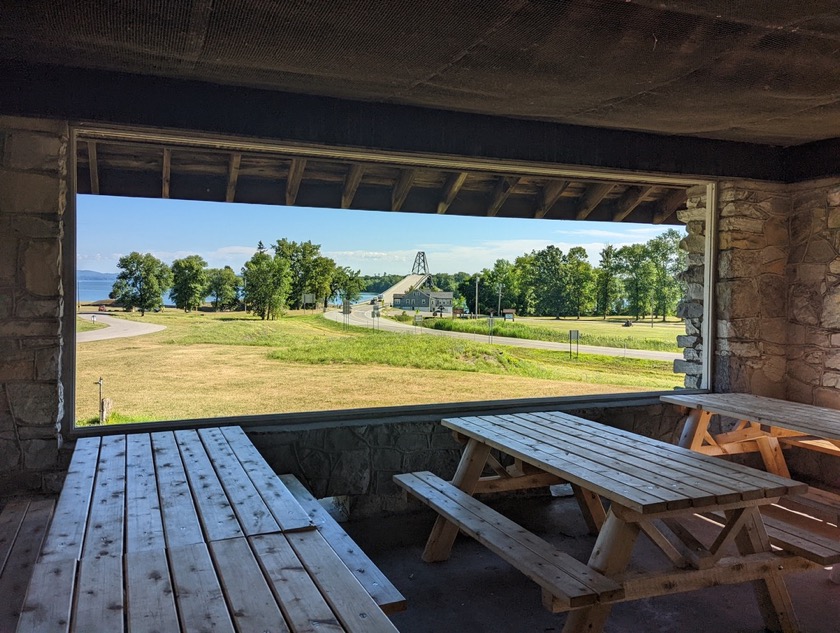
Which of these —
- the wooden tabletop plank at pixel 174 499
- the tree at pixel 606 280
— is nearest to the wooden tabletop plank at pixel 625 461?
the wooden tabletop plank at pixel 174 499

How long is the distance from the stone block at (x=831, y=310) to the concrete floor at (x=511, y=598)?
1.89m

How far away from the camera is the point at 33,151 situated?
9.88 feet

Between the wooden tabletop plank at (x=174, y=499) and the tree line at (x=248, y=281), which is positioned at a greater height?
the tree line at (x=248, y=281)

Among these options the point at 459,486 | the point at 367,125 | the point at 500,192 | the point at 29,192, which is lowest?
the point at 459,486

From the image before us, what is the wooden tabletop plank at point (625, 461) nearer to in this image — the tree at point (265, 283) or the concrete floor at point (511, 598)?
the concrete floor at point (511, 598)

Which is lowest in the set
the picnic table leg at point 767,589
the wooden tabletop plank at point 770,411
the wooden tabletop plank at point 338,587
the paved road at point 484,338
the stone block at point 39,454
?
the picnic table leg at point 767,589

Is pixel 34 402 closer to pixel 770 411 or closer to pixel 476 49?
pixel 476 49

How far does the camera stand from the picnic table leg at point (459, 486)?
11.1ft

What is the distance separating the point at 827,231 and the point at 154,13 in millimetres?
4462

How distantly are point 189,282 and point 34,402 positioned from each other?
46.5 inches

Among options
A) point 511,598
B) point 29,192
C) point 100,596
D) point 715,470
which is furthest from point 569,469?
point 29,192

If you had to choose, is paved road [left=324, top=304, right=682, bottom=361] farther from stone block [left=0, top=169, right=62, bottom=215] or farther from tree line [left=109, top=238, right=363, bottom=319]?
stone block [left=0, top=169, right=62, bottom=215]

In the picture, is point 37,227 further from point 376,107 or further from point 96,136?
point 376,107

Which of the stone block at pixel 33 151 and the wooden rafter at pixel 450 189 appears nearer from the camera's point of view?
the stone block at pixel 33 151
